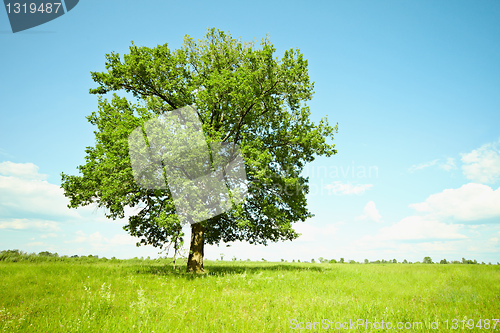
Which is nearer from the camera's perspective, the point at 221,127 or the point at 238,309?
the point at 238,309

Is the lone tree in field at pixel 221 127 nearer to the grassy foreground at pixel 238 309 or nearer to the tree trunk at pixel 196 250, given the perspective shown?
the tree trunk at pixel 196 250

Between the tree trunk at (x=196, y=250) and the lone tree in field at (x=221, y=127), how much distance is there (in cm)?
6

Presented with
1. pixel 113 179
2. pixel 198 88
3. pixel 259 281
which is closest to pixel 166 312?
pixel 259 281

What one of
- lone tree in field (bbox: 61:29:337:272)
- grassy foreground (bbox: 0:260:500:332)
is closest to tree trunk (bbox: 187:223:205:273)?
lone tree in field (bbox: 61:29:337:272)

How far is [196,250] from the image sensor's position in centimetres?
1792

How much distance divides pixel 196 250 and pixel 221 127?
27.8 ft

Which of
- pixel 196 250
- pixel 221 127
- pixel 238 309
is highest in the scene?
pixel 221 127

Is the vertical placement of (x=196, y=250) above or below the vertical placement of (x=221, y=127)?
below

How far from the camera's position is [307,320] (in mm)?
6355

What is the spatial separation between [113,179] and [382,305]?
13.5 meters

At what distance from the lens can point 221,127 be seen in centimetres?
1720

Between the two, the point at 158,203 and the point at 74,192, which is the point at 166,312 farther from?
the point at 74,192

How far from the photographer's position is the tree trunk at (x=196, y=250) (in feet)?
57.2

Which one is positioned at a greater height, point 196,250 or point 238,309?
point 196,250
